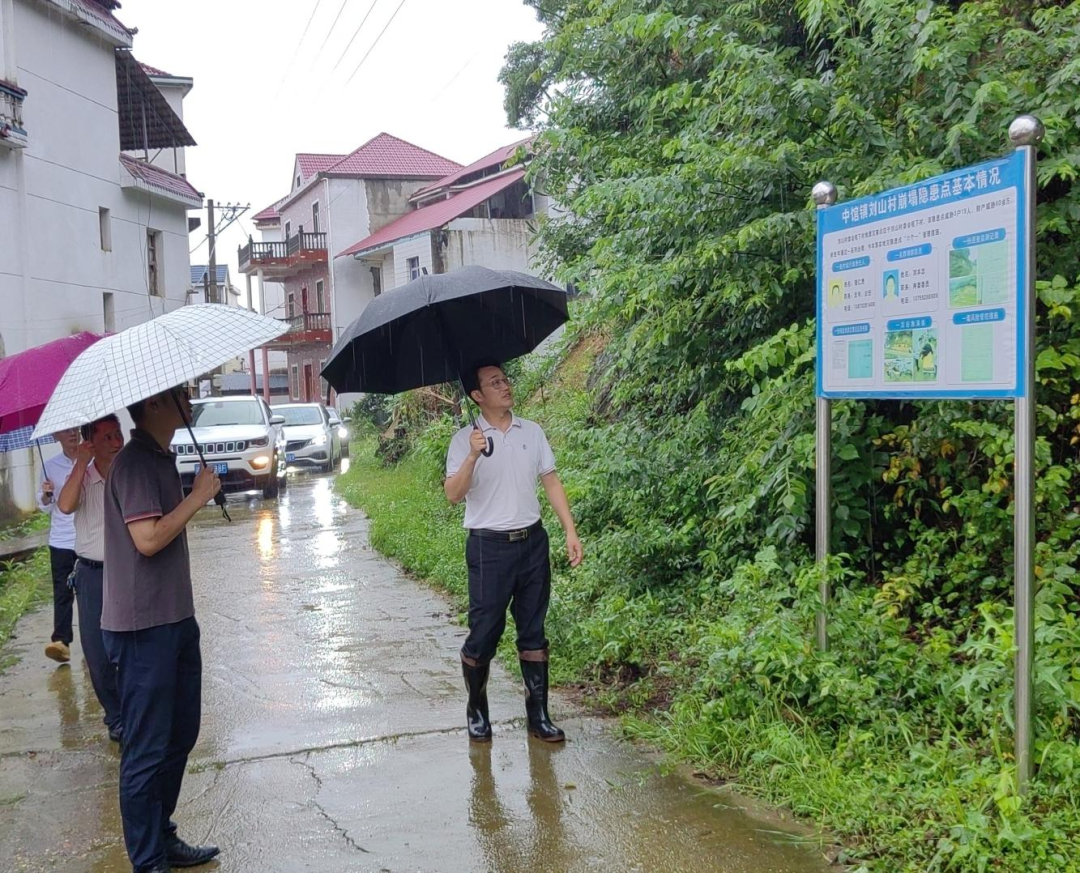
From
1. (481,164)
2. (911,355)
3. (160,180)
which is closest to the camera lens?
(911,355)

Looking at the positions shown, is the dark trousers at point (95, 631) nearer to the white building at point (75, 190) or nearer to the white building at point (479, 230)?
the white building at point (75, 190)

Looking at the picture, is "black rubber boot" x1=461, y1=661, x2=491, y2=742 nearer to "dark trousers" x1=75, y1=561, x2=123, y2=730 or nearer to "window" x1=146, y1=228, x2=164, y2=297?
"dark trousers" x1=75, y1=561, x2=123, y2=730

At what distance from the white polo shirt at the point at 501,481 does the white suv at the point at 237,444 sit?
11.7 meters

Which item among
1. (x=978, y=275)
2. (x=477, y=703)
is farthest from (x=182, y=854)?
(x=978, y=275)

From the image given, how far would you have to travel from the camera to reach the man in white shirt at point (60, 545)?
630 centimetres

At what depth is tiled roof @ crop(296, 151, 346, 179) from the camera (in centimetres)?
4400

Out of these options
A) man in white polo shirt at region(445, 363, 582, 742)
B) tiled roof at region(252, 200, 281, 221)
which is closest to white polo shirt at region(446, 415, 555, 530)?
man in white polo shirt at region(445, 363, 582, 742)

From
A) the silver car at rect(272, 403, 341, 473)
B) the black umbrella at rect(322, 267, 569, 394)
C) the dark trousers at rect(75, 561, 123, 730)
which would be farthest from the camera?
the silver car at rect(272, 403, 341, 473)

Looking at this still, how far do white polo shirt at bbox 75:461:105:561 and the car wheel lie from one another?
11.8m

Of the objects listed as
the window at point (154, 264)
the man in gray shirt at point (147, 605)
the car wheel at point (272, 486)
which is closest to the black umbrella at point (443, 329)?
the man in gray shirt at point (147, 605)

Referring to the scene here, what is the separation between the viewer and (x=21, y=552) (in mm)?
12742

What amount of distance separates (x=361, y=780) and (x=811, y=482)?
2.82 meters

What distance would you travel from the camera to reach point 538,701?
5137 millimetres

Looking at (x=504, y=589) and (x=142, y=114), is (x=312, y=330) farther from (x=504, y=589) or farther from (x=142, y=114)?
(x=504, y=589)
